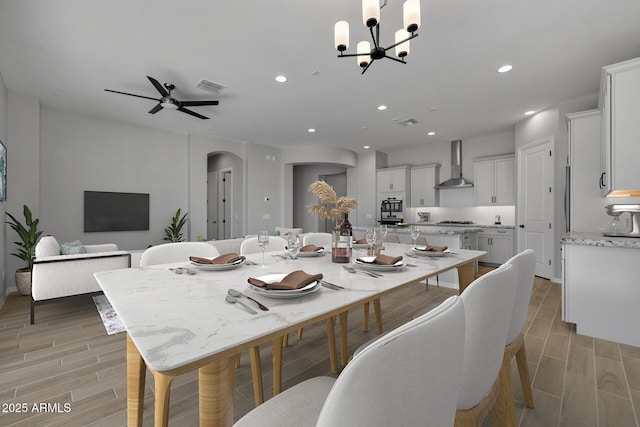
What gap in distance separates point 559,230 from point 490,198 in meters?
1.78

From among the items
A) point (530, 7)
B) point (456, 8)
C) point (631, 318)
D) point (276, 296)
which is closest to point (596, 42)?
point (530, 7)

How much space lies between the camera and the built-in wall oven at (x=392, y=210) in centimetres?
695

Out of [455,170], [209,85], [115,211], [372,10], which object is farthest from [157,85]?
[455,170]

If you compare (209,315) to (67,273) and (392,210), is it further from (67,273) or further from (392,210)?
(392,210)

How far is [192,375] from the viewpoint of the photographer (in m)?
1.81

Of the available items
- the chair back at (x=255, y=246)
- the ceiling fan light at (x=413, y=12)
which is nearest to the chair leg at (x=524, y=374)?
the chair back at (x=255, y=246)

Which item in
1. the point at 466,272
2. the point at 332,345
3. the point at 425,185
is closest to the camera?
the point at 466,272

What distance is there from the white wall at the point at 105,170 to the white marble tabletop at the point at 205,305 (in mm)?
4710

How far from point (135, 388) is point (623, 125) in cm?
387

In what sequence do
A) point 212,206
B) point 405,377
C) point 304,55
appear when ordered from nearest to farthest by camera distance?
point 405,377 → point 304,55 → point 212,206

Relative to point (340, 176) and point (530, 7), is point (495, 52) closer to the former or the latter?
point (530, 7)

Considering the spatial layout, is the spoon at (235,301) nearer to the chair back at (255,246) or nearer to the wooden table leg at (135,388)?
the wooden table leg at (135,388)

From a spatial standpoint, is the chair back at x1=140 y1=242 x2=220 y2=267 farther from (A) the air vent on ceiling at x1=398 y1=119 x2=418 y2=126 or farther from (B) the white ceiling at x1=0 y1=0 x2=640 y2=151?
(A) the air vent on ceiling at x1=398 y1=119 x2=418 y2=126

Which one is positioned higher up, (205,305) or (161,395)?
(205,305)
